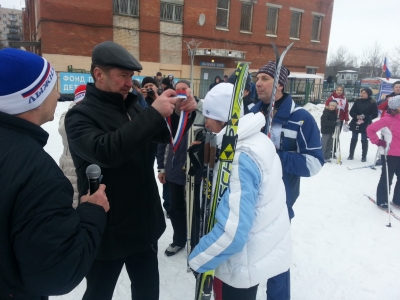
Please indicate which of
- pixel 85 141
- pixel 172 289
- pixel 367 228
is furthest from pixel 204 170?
pixel 367 228

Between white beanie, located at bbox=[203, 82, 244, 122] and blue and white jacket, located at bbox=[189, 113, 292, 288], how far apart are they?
0.52 ft

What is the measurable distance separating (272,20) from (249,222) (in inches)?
939

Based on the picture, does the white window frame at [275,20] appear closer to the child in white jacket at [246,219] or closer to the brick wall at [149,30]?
the brick wall at [149,30]

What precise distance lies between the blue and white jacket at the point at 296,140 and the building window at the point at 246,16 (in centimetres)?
2075

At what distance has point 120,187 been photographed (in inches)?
66.7

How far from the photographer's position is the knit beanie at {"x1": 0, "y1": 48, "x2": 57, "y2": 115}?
1.00 metres

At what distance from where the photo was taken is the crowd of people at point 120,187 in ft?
3.19

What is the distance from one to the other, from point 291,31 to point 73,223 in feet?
83.6

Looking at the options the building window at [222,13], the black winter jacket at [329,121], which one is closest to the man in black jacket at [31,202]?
the black winter jacket at [329,121]

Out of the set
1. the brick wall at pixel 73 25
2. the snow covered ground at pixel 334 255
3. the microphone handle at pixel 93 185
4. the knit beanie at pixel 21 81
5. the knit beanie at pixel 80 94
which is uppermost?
the brick wall at pixel 73 25

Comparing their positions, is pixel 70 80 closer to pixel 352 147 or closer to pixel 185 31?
pixel 185 31

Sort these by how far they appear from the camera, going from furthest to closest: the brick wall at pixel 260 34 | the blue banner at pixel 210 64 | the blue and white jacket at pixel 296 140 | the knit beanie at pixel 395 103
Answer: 1. the blue banner at pixel 210 64
2. the brick wall at pixel 260 34
3. the knit beanie at pixel 395 103
4. the blue and white jacket at pixel 296 140

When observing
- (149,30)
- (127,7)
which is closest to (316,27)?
(149,30)

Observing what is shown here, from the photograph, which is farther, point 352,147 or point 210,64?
point 210,64
